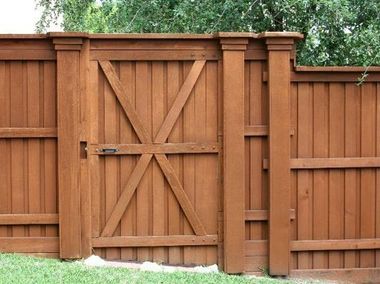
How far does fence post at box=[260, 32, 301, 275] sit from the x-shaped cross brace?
71cm

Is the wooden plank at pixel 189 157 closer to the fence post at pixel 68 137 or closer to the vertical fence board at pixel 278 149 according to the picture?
the vertical fence board at pixel 278 149

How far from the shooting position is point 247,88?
20.6 ft

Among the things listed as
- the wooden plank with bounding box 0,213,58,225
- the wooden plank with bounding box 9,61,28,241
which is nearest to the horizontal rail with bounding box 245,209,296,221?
the wooden plank with bounding box 0,213,58,225

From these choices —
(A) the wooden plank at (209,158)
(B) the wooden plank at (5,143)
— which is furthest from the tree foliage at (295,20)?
(B) the wooden plank at (5,143)

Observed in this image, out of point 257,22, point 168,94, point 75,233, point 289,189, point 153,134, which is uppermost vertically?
point 257,22

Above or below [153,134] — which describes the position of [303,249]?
below

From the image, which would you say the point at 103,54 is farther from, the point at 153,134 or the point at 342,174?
the point at 342,174

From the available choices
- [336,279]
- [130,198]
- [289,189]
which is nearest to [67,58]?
[130,198]

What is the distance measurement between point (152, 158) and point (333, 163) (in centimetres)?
179

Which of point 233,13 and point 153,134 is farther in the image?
point 233,13

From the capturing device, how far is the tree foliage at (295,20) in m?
7.66

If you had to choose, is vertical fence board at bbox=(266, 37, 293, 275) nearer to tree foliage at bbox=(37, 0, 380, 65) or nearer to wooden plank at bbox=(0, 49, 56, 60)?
tree foliage at bbox=(37, 0, 380, 65)

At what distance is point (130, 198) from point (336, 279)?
221 cm

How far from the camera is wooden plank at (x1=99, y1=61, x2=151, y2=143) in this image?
611 centimetres
